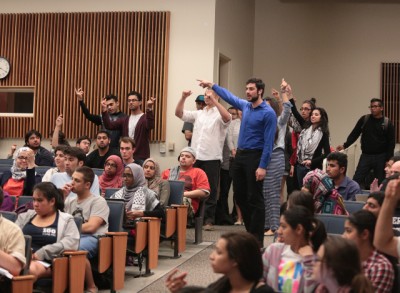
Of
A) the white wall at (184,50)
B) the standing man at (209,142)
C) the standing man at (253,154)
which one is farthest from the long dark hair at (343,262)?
the white wall at (184,50)

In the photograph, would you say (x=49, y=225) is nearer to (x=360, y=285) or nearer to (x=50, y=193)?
(x=50, y=193)

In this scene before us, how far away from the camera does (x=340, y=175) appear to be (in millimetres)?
6309

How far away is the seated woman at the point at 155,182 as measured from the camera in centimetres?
782

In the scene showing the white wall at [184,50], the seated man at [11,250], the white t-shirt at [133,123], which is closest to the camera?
the seated man at [11,250]

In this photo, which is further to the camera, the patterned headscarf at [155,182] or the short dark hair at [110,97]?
the short dark hair at [110,97]

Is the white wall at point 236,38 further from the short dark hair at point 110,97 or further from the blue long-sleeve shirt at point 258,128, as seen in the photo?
the blue long-sleeve shirt at point 258,128

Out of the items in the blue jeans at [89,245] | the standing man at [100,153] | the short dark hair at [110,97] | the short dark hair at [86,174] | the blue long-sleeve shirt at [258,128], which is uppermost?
the short dark hair at [110,97]

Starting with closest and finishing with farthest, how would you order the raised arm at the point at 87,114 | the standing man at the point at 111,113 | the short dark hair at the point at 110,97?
the standing man at the point at 111,113 → the short dark hair at the point at 110,97 → the raised arm at the point at 87,114

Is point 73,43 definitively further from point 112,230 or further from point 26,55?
point 112,230

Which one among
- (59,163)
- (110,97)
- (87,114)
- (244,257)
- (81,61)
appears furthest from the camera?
(81,61)

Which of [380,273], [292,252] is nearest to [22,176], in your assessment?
[292,252]

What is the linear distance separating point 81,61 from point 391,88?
5068mm

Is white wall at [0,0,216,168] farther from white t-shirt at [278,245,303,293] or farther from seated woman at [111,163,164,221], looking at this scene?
white t-shirt at [278,245,303,293]

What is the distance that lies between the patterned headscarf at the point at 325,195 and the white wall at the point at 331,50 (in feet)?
23.3
